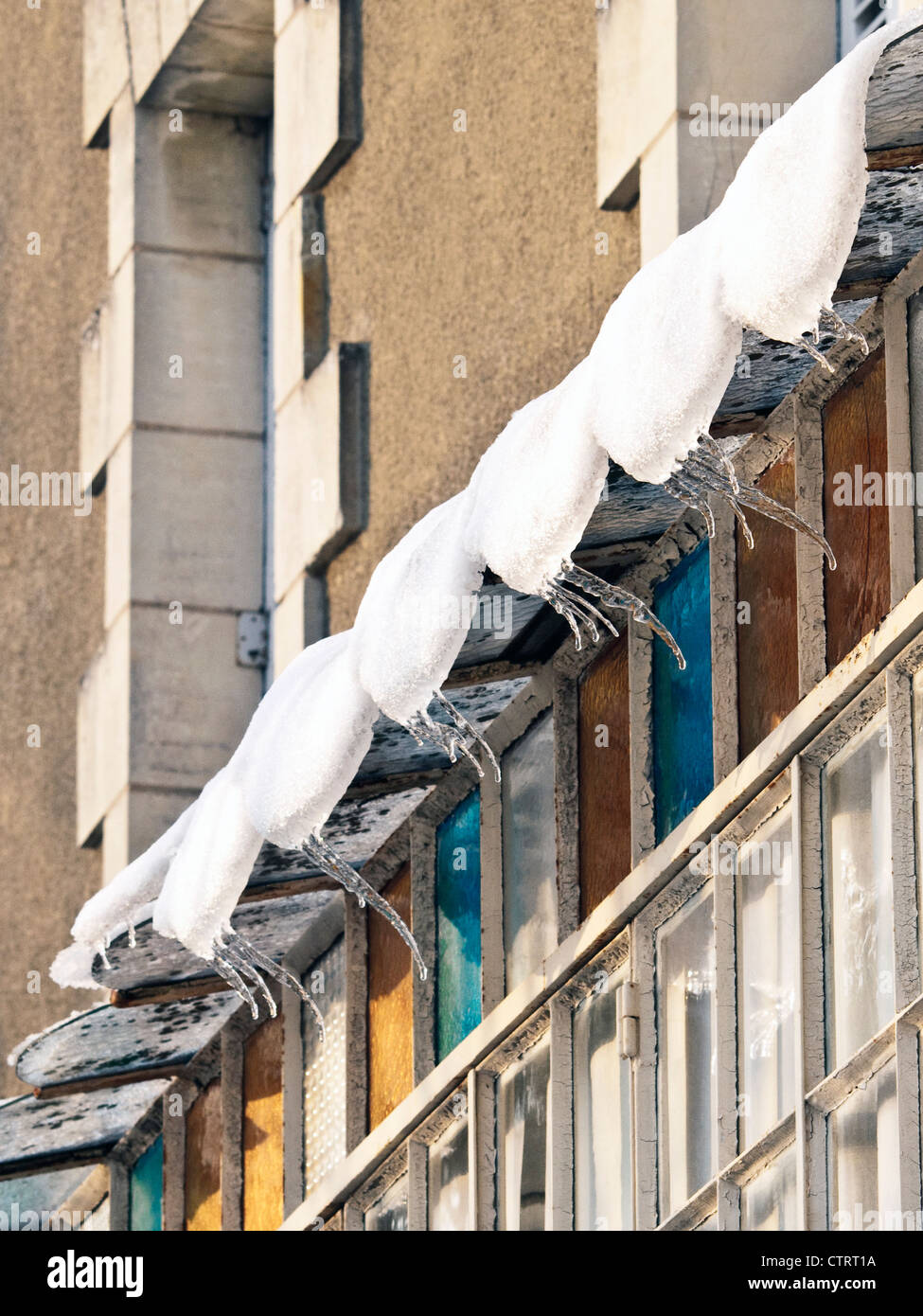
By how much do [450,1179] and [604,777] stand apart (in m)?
1.56

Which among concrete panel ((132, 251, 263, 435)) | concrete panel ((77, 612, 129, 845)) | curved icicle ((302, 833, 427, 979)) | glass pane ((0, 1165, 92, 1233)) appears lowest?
glass pane ((0, 1165, 92, 1233))

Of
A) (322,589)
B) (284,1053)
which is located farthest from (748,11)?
(284,1053)

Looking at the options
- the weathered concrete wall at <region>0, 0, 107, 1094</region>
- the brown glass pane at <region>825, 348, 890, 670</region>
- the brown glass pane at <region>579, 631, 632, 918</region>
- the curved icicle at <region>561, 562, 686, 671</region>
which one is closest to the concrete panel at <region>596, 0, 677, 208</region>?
the brown glass pane at <region>579, 631, 632, 918</region>

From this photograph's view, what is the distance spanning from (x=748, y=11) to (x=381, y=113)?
2662 mm

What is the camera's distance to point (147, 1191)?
34.5 feet

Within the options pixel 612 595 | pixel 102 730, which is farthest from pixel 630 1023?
pixel 102 730

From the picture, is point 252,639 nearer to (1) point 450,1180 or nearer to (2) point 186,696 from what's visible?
(2) point 186,696

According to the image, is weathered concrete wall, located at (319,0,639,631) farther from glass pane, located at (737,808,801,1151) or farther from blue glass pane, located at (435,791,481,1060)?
glass pane, located at (737,808,801,1151)

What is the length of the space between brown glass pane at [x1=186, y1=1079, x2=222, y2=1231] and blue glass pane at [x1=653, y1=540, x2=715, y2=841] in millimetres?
3466

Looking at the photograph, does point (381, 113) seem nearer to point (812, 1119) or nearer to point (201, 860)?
point (201, 860)

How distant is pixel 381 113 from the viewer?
10.4 m

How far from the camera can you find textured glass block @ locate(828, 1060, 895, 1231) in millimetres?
5812
